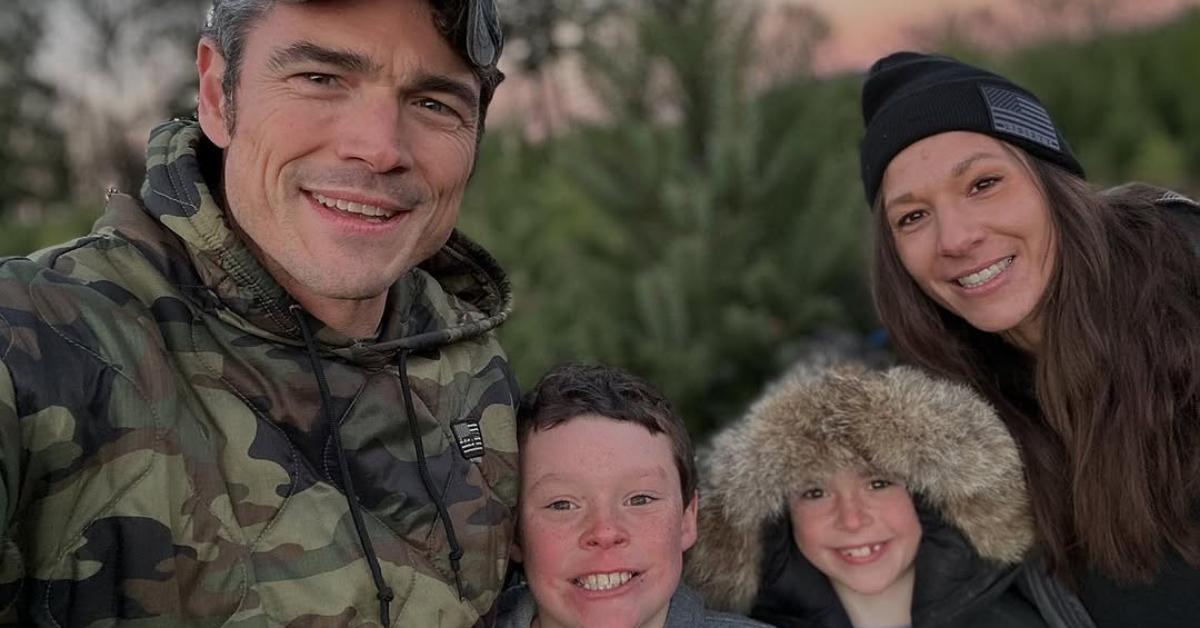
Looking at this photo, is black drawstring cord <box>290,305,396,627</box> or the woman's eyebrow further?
the woman's eyebrow

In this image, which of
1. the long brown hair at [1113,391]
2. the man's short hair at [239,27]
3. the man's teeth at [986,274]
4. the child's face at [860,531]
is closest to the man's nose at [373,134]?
the man's short hair at [239,27]

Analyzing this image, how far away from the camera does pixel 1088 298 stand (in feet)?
8.68

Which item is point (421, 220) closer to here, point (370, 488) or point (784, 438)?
point (370, 488)

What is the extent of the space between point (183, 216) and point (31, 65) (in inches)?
897

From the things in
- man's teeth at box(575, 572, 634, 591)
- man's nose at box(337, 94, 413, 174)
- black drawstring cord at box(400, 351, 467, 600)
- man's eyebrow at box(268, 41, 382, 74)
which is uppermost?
man's eyebrow at box(268, 41, 382, 74)

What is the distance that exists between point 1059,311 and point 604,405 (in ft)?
3.78

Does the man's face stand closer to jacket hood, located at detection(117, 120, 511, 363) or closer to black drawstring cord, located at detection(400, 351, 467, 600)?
jacket hood, located at detection(117, 120, 511, 363)

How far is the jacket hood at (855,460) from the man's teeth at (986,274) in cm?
27

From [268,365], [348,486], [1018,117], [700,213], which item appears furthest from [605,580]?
[700,213]

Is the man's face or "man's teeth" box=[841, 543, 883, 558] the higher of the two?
the man's face

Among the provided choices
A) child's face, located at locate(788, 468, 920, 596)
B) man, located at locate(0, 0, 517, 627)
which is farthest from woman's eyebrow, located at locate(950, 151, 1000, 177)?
man, located at locate(0, 0, 517, 627)

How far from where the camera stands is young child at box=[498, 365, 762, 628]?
2.28 meters

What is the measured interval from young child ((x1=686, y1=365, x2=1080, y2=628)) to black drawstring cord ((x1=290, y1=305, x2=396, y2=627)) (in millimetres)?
1126

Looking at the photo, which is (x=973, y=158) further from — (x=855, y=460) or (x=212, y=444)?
(x=212, y=444)
